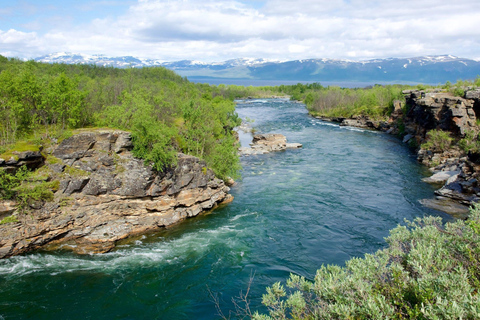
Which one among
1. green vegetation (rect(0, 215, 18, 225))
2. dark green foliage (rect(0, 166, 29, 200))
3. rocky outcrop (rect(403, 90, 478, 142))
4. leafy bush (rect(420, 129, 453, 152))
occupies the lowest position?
green vegetation (rect(0, 215, 18, 225))

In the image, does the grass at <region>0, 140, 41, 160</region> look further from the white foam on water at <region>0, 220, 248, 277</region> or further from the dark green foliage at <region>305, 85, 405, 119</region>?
the dark green foliage at <region>305, 85, 405, 119</region>

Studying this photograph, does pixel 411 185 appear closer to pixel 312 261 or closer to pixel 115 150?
pixel 312 261

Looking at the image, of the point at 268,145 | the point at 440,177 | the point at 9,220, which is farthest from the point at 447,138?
the point at 9,220

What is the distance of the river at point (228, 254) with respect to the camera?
779 inches

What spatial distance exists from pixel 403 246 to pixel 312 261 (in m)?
10.9

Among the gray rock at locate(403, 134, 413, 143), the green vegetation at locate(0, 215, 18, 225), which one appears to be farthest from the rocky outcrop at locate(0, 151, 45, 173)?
the gray rock at locate(403, 134, 413, 143)

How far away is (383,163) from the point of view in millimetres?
52875

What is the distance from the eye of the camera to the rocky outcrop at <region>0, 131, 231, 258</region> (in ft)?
84.5

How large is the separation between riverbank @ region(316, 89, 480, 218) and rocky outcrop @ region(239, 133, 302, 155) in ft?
83.5

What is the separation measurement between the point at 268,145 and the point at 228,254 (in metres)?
42.3

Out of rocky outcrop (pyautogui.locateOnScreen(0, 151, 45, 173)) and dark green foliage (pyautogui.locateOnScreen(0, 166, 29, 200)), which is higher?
rocky outcrop (pyautogui.locateOnScreen(0, 151, 45, 173))

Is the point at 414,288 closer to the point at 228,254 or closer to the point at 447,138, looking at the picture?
the point at 228,254

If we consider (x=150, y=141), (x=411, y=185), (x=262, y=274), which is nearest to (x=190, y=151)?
(x=150, y=141)

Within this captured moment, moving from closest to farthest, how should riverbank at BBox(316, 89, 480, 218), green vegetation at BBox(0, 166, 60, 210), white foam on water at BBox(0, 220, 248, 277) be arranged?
1. white foam on water at BBox(0, 220, 248, 277)
2. green vegetation at BBox(0, 166, 60, 210)
3. riverbank at BBox(316, 89, 480, 218)
